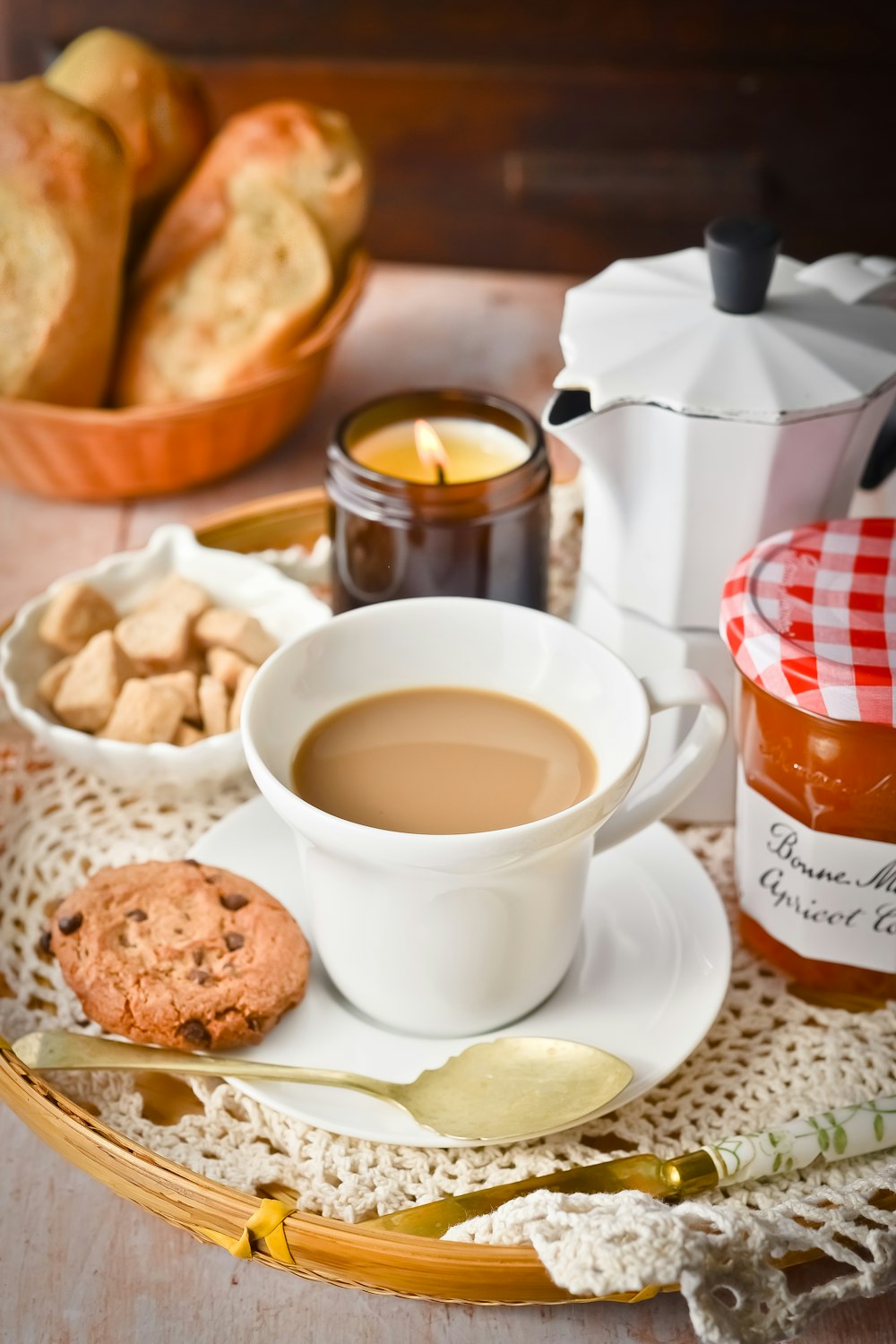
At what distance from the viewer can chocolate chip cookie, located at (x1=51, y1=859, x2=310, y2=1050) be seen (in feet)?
2.12

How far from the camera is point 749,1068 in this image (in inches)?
26.8

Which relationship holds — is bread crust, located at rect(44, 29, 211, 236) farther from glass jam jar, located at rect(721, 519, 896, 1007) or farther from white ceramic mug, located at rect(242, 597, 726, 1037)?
glass jam jar, located at rect(721, 519, 896, 1007)

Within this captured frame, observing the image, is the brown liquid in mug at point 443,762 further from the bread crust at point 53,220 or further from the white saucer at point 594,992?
the bread crust at point 53,220

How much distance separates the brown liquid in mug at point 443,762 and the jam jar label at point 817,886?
0.32 feet

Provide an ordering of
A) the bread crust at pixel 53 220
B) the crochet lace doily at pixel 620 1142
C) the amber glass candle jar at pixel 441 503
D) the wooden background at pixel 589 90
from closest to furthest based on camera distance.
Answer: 1. the crochet lace doily at pixel 620 1142
2. the amber glass candle jar at pixel 441 503
3. the bread crust at pixel 53 220
4. the wooden background at pixel 589 90

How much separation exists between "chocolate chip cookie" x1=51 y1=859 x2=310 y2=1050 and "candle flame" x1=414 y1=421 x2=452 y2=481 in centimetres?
30

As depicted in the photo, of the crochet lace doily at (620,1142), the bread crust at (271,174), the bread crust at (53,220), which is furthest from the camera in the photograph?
the bread crust at (271,174)

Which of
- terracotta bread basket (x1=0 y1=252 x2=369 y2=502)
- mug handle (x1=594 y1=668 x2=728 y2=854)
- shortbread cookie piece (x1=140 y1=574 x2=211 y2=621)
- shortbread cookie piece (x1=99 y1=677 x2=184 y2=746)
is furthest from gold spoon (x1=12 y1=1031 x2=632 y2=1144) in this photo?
terracotta bread basket (x1=0 y1=252 x2=369 y2=502)

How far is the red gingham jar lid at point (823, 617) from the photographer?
61 centimetres

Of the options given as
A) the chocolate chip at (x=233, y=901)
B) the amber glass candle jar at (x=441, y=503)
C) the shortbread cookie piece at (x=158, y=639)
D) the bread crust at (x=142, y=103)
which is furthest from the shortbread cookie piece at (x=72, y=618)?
the bread crust at (x=142, y=103)

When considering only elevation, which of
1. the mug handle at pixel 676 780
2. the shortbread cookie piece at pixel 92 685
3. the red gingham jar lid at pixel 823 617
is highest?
the red gingham jar lid at pixel 823 617

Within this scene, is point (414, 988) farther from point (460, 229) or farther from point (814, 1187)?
point (460, 229)

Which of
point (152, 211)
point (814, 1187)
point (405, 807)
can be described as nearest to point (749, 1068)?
point (814, 1187)

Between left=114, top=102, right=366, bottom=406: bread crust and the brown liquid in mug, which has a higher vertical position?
left=114, top=102, right=366, bottom=406: bread crust
